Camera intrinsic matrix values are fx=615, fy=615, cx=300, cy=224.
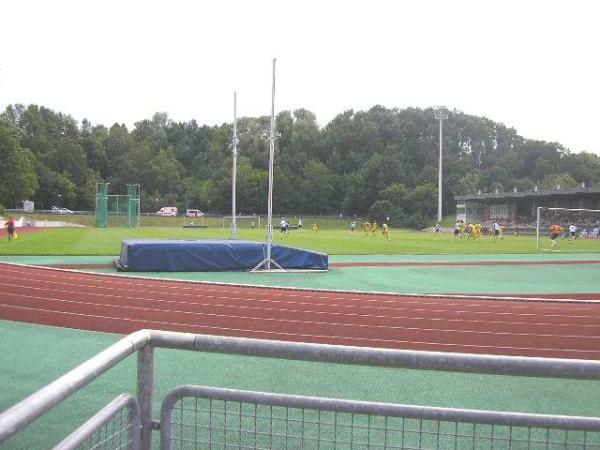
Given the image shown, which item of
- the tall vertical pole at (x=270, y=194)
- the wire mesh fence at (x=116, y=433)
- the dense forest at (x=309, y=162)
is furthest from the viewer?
the dense forest at (x=309, y=162)

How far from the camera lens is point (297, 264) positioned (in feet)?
66.6

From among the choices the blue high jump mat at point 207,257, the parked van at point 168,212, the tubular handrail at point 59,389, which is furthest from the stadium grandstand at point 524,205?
the tubular handrail at point 59,389

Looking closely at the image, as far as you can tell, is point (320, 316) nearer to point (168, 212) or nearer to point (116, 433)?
point (116, 433)

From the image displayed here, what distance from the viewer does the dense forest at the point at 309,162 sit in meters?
101

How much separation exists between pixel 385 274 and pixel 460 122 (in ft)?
359

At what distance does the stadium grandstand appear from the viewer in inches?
2558

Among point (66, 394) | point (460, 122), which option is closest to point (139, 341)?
point (66, 394)

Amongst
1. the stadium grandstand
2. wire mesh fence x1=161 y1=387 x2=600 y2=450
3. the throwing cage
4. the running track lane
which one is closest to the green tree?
the throwing cage

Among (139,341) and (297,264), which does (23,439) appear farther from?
(297,264)

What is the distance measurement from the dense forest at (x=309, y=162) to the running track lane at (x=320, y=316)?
7933cm

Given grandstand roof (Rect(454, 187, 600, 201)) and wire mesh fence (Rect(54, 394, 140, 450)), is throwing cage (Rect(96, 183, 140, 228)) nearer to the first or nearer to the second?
grandstand roof (Rect(454, 187, 600, 201))

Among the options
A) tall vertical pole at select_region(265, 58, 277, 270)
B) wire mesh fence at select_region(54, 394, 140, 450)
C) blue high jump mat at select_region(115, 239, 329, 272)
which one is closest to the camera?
wire mesh fence at select_region(54, 394, 140, 450)

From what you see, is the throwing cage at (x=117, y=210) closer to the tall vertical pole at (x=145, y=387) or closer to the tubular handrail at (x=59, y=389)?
the tall vertical pole at (x=145, y=387)

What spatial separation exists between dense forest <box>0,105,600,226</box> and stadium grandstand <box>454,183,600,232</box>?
882 centimetres
